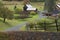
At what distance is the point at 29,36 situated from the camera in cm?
849

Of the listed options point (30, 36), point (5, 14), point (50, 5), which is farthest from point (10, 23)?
point (50, 5)

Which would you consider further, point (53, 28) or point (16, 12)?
point (16, 12)

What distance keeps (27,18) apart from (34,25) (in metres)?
2.76

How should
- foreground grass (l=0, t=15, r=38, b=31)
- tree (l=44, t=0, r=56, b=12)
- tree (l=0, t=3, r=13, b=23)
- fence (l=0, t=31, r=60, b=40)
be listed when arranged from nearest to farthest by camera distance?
fence (l=0, t=31, r=60, b=40), foreground grass (l=0, t=15, r=38, b=31), tree (l=0, t=3, r=13, b=23), tree (l=44, t=0, r=56, b=12)

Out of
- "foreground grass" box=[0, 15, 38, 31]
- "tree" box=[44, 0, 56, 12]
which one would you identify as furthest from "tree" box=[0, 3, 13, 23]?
"tree" box=[44, 0, 56, 12]

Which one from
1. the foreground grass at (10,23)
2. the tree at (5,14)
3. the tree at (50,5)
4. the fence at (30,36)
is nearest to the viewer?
the fence at (30,36)

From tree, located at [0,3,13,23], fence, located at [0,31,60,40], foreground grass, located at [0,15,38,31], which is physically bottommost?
foreground grass, located at [0,15,38,31]

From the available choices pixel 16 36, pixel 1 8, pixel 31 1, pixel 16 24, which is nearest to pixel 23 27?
pixel 16 24

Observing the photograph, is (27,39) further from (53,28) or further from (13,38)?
→ (53,28)

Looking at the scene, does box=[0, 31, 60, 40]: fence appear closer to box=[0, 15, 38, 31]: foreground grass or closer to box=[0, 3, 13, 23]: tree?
box=[0, 15, 38, 31]: foreground grass

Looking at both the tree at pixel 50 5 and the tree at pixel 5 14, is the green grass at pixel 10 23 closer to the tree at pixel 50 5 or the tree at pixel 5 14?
the tree at pixel 5 14

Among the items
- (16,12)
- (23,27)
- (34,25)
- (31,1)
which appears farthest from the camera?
(31,1)

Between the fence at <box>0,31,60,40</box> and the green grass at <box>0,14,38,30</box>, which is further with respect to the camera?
the green grass at <box>0,14,38,30</box>

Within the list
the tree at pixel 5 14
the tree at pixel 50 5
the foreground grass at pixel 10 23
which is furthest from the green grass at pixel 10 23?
the tree at pixel 50 5
